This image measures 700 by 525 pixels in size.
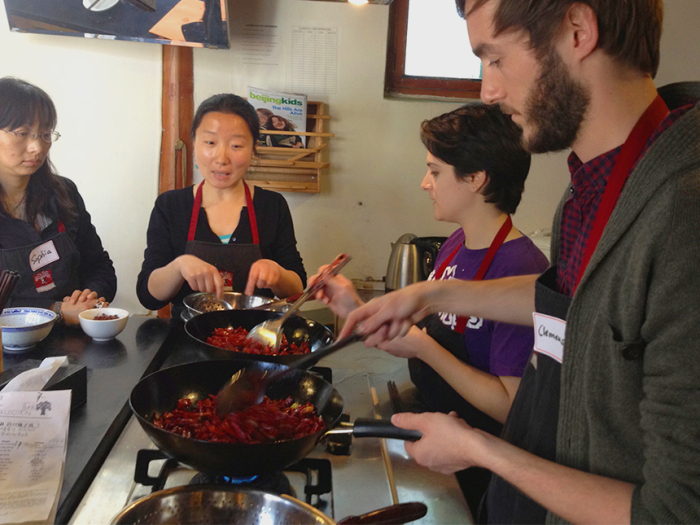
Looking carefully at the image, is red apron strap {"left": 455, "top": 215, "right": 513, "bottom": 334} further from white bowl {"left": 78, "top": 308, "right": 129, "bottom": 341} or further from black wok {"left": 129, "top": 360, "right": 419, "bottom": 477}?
white bowl {"left": 78, "top": 308, "right": 129, "bottom": 341}

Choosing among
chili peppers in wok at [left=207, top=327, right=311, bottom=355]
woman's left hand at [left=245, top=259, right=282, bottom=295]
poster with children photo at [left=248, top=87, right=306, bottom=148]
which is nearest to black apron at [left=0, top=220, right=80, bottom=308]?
woman's left hand at [left=245, top=259, right=282, bottom=295]

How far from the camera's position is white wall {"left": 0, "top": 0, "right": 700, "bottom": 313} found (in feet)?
11.4

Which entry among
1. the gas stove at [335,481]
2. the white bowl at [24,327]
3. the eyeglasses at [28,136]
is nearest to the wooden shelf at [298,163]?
the eyeglasses at [28,136]

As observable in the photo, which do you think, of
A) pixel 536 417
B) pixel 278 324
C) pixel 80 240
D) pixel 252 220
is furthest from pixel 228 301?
pixel 536 417

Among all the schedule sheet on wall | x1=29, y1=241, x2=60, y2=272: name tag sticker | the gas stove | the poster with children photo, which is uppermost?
the schedule sheet on wall

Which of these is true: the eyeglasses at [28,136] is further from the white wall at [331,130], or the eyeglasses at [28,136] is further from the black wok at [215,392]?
the black wok at [215,392]

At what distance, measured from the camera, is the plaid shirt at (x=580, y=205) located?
40.6 inches

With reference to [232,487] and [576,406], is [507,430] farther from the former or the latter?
[232,487]

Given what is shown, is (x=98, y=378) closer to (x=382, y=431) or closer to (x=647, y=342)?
(x=382, y=431)

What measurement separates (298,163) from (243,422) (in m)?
2.46

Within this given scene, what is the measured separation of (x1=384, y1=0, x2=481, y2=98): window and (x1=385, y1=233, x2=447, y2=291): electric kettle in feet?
3.50

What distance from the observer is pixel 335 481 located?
3.95ft

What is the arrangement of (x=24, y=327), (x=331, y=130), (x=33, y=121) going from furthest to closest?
(x=331, y=130) → (x=33, y=121) → (x=24, y=327)

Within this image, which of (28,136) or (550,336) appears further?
(28,136)
